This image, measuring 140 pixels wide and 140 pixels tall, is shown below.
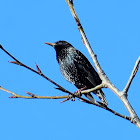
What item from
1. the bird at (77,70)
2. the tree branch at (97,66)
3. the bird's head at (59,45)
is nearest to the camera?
the tree branch at (97,66)

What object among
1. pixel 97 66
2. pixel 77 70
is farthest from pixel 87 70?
pixel 97 66

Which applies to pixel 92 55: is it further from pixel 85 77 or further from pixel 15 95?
pixel 85 77

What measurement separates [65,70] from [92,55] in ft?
11.4

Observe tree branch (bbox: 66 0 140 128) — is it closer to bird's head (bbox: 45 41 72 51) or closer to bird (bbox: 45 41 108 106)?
bird (bbox: 45 41 108 106)

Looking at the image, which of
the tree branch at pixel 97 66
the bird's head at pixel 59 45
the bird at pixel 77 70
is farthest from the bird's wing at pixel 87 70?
the tree branch at pixel 97 66

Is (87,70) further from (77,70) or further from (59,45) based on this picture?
(59,45)

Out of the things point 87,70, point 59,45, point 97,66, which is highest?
point 59,45

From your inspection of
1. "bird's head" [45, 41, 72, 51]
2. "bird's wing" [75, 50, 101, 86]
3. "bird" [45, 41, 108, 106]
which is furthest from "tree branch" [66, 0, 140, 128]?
"bird's head" [45, 41, 72, 51]

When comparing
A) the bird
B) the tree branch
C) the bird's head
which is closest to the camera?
the tree branch

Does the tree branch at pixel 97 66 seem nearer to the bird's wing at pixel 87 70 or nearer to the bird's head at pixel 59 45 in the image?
the bird's wing at pixel 87 70

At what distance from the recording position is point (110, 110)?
2.50 m

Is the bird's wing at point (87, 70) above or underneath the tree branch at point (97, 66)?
above

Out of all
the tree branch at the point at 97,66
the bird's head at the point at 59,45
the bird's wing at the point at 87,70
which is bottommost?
the tree branch at the point at 97,66

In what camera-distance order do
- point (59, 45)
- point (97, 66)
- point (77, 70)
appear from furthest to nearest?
point (59, 45), point (77, 70), point (97, 66)
